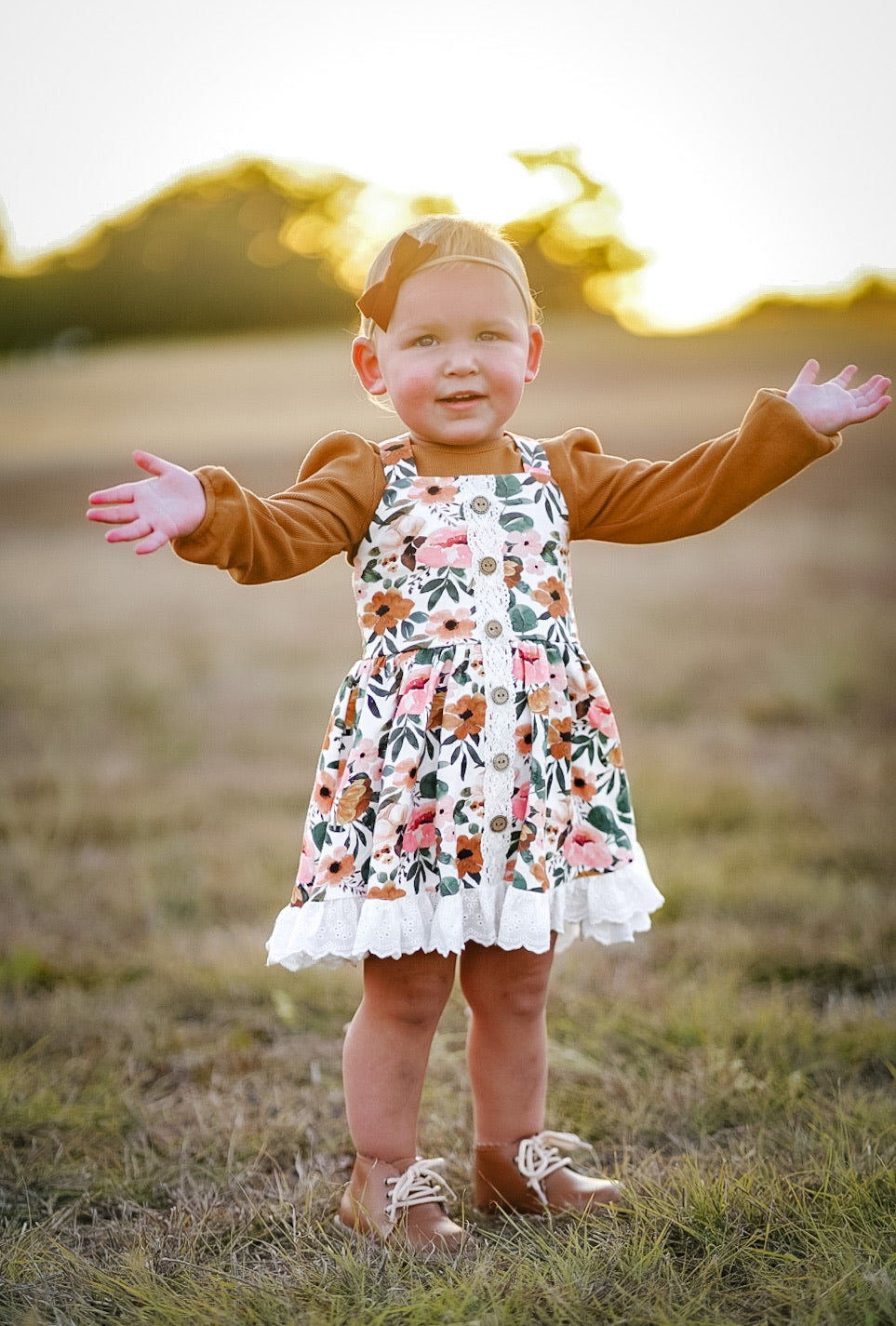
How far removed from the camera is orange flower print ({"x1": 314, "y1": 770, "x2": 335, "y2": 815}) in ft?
6.73

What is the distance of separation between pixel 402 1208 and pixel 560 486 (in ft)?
3.99

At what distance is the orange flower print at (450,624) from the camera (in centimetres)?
200

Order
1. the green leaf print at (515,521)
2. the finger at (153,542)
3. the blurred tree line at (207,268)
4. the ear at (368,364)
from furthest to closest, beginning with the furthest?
the blurred tree line at (207,268)
the ear at (368,364)
the green leaf print at (515,521)
the finger at (153,542)

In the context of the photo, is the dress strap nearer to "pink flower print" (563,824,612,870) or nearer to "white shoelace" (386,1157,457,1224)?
"pink flower print" (563,824,612,870)

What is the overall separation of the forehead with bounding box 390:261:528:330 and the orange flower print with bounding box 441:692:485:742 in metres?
0.62

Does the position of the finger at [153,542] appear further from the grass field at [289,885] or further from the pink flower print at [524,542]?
the grass field at [289,885]

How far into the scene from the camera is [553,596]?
6.84 feet

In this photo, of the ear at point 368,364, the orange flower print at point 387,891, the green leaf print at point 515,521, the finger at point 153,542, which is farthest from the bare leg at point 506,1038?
the ear at point 368,364

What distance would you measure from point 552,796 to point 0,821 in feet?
10.1

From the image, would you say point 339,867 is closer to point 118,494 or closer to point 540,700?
point 540,700

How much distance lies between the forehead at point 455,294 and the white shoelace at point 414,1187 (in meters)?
1.38

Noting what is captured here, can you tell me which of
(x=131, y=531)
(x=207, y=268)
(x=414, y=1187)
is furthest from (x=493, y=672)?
(x=207, y=268)

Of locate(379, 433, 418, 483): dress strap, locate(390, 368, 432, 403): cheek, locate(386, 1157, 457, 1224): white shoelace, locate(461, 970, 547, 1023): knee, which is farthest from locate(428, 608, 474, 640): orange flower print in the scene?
locate(386, 1157, 457, 1224): white shoelace

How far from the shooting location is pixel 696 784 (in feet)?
15.6
